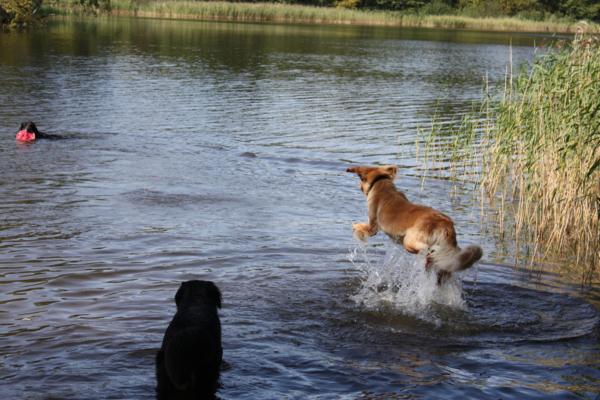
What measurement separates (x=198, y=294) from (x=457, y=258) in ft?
7.86

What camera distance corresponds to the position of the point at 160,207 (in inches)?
453

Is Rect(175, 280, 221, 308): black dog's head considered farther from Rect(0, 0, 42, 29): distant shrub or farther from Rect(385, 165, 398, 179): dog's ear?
Rect(0, 0, 42, 29): distant shrub

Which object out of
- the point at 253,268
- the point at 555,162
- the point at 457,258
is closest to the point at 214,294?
the point at 457,258

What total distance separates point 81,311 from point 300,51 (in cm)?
3343

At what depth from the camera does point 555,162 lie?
403 inches

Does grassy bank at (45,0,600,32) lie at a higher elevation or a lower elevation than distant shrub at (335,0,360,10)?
lower

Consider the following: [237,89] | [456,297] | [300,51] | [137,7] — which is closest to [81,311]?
[456,297]

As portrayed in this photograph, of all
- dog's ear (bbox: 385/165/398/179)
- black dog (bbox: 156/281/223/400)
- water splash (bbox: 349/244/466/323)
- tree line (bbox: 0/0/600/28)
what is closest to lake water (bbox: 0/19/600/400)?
water splash (bbox: 349/244/466/323)

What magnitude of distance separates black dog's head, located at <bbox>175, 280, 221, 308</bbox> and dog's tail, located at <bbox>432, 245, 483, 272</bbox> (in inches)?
83.1

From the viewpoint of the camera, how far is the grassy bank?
57.9 meters

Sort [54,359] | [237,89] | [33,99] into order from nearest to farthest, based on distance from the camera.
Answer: [54,359] → [33,99] → [237,89]

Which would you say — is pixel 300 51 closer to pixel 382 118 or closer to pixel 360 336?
pixel 382 118

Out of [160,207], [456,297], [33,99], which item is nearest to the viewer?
[456,297]

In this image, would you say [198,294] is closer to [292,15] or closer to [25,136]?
[25,136]
